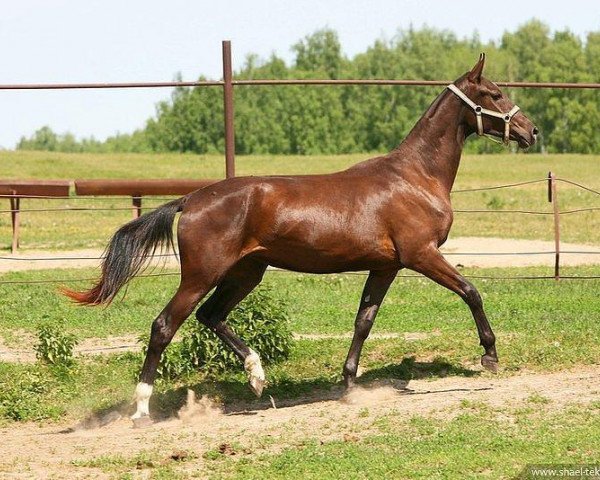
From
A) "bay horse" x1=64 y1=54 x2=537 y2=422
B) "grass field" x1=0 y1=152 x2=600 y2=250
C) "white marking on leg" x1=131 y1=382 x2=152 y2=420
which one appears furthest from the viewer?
"grass field" x1=0 y1=152 x2=600 y2=250

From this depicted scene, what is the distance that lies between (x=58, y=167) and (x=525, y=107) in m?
47.9

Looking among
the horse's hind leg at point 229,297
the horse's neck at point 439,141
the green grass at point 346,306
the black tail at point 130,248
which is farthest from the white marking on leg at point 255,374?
the green grass at point 346,306

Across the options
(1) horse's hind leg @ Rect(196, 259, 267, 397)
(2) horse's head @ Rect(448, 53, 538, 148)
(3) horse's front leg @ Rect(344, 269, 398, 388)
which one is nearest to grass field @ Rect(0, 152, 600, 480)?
(3) horse's front leg @ Rect(344, 269, 398, 388)

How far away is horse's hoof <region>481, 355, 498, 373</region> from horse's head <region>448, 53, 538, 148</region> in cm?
168

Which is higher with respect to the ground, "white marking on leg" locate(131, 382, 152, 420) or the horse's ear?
the horse's ear

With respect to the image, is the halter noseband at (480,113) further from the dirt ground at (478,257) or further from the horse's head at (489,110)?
the dirt ground at (478,257)

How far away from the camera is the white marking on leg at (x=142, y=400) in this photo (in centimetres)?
839

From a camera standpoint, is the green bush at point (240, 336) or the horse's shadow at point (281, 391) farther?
the green bush at point (240, 336)

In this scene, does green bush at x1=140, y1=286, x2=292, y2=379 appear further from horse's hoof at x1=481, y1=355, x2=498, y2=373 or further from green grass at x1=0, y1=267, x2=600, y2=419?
horse's hoof at x1=481, y1=355, x2=498, y2=373

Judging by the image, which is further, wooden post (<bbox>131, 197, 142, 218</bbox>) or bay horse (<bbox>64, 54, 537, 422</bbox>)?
wooden post (<bbox>131, 197, 142, 218</bbox>)

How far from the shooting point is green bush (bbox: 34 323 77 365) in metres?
9.80

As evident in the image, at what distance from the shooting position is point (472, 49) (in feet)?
364

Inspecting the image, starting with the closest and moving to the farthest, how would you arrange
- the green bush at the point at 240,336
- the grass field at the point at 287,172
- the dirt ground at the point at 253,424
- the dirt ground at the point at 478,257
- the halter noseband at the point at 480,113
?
the dirt ground at the point at 253,424 < the halter noseband at the point at 480,113 < the green bush at the point at 240,336 < the dirt ground at the point at 478,257 < the grass field at the point at 287,172

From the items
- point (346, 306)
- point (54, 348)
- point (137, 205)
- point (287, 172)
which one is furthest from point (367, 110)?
point (54, 348)
